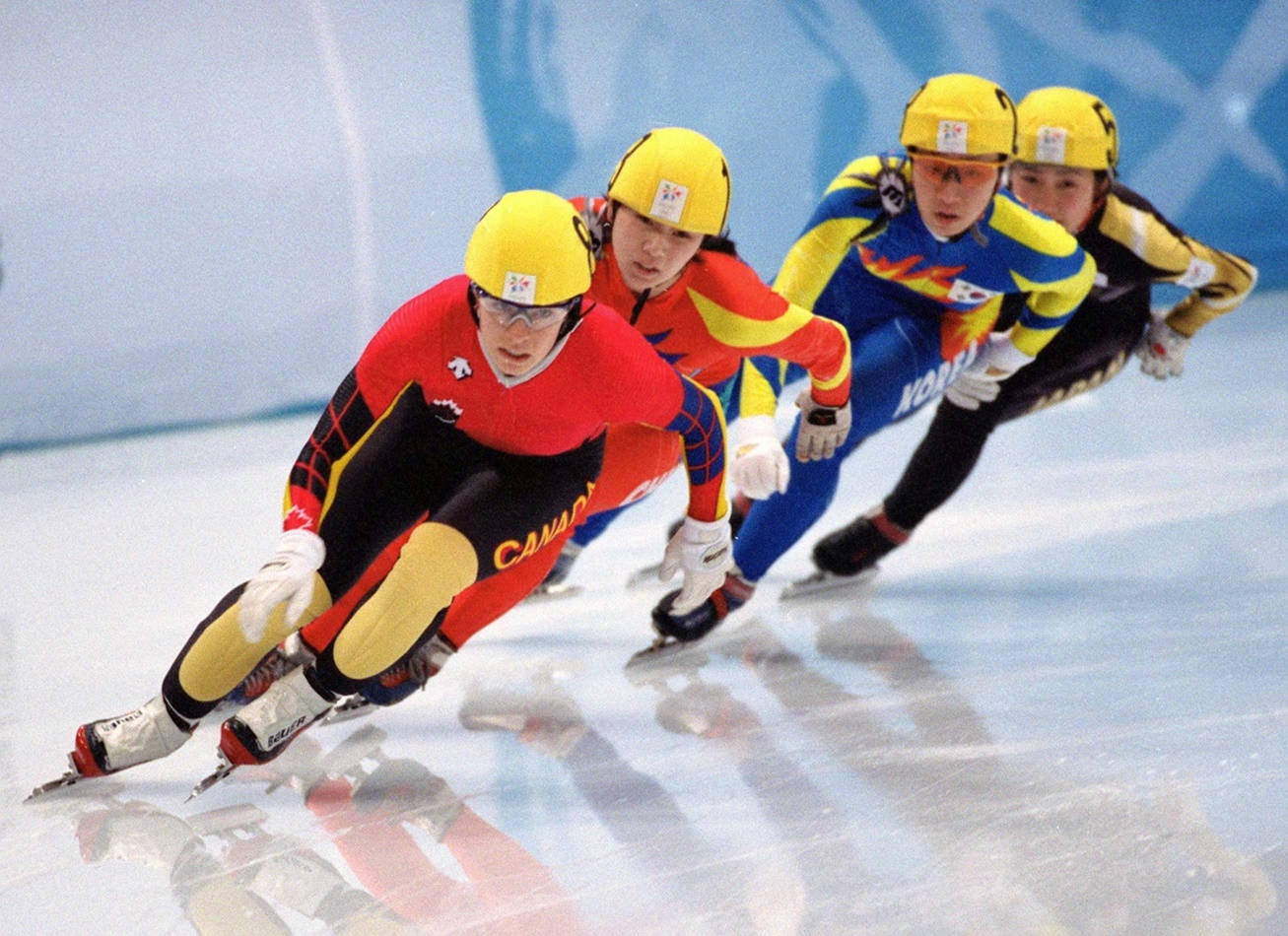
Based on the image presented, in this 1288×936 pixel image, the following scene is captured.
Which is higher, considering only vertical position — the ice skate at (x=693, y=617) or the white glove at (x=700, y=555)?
the white glove at (x=700, y=555)

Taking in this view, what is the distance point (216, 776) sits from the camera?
9.23 ft

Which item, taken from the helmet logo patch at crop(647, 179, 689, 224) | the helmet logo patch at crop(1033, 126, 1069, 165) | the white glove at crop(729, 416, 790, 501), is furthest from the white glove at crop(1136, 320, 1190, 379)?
the helmet logo patch at crop(647, 179, 689, 224)

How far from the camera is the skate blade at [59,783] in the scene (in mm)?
2838

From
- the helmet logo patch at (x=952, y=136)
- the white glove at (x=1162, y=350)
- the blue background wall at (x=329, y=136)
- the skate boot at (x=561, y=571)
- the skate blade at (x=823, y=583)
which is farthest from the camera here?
the blue background wall at (x=329, y=136)

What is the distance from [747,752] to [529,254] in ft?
3.67

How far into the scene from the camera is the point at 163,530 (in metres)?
5.08

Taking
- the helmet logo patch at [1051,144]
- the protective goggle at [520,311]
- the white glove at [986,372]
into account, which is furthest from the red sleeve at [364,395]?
the helmet logo patch at [1051,144]

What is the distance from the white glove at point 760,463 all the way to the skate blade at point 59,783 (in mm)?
1474

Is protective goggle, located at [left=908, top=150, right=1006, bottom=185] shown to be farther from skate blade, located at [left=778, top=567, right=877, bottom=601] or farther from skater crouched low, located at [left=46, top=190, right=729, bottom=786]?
skate blade, located at [left=778, top=567, right=877, bottom=601]

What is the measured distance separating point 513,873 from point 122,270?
14.9ft

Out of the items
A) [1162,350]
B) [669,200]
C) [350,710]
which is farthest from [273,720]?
[1162,350]

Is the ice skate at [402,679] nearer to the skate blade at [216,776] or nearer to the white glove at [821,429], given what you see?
the skate blade at [216,776]

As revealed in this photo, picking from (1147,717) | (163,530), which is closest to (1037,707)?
(1147,717)

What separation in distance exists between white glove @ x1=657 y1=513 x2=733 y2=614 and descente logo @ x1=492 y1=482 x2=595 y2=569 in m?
0.23
